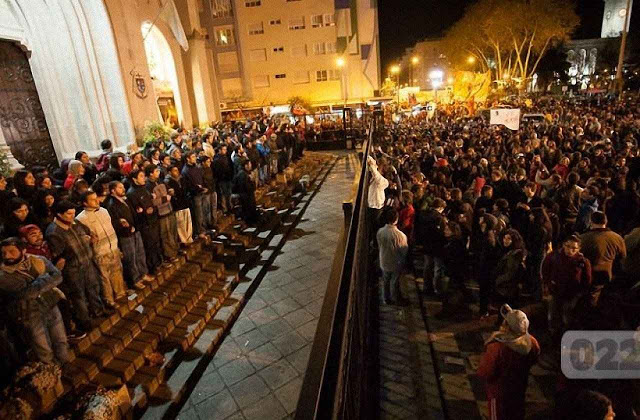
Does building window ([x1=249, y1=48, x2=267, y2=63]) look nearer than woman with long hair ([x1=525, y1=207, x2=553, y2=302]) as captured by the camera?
No

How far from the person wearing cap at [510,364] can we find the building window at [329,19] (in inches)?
1672

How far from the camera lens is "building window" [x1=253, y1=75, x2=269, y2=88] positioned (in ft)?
140

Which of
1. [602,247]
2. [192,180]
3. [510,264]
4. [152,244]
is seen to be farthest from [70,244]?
[602,247]

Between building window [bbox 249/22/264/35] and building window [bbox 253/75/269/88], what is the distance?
466 cm

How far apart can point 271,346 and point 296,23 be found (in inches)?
1668

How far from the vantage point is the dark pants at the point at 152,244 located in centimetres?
611

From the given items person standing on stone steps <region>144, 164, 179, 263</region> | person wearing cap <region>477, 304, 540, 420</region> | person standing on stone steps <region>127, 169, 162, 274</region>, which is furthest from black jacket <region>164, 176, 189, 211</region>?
person wearing cap <region>477, 304, 540, 420</region>

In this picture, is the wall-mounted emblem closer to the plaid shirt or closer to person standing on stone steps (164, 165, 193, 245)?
person standing on stone steps (164, 165, 193, 245)

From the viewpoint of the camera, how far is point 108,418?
137 inches

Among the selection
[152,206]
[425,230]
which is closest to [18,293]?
[152,206]

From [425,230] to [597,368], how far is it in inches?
115

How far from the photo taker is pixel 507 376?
332 centimetres

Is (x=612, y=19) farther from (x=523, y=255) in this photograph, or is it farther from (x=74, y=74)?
(x=74, y=74)

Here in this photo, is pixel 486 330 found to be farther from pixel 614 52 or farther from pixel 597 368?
pixel 614 52
